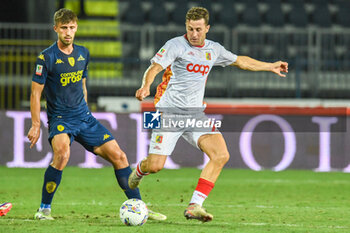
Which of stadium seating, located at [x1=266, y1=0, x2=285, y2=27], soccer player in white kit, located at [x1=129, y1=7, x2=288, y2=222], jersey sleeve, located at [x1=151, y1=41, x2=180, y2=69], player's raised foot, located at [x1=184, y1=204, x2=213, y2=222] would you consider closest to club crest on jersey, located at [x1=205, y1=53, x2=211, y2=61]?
soccer player in white kit, located at [x1=129, y1=7, x2=288, y2=222]

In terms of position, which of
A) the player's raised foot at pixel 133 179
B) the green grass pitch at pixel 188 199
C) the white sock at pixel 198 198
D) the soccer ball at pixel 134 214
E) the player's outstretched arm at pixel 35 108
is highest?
the player's outstretched arm at pixel 35 108

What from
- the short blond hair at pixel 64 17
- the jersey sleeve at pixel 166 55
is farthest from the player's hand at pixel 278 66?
the short blond hair at pixel 64 17

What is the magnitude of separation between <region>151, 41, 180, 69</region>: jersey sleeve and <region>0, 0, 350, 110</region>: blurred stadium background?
21.1 feet

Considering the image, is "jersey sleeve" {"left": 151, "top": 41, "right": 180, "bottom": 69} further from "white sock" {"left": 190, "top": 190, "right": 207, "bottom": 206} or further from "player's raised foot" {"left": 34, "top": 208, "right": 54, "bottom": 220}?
"player's raised foot" {"left": 34, "top": 208, "right": 54, "bottom": 220}

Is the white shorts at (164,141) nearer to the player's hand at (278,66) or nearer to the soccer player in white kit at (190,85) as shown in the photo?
the soccer player in white kit at (190,85)

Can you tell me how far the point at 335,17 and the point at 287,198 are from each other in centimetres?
865

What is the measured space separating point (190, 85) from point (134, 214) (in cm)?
122

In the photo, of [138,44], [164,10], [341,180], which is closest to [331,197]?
[341,180]

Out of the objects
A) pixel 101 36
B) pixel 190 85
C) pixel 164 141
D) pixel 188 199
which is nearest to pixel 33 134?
pixel 164 141

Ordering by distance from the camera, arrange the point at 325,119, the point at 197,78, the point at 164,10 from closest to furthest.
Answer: the point at 197,78, the point at 325,119, the point at 164,10

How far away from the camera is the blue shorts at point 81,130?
248 inches

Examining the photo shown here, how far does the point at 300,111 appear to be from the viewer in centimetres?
1146

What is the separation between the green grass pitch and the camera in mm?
5980

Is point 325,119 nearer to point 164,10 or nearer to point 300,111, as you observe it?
point 300,111
